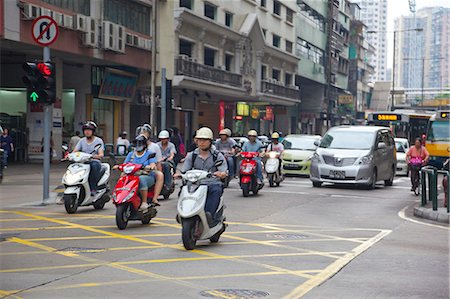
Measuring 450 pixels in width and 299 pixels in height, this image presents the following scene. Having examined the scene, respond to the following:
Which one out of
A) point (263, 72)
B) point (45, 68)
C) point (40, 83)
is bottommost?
point (40, 83)

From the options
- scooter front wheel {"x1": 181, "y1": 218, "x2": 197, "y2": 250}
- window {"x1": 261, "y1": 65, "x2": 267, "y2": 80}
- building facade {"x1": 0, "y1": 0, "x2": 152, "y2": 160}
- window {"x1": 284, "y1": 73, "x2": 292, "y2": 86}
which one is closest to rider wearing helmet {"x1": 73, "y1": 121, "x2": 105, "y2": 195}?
scooter front wheel {"x1": 181, "y1": 218, "x2": 197, "y2": 250}

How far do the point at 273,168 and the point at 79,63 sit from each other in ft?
50.1

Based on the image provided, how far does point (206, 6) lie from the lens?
43.0 metres

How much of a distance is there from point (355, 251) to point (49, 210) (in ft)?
23.0

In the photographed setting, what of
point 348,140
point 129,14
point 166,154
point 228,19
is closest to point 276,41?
point 228,19

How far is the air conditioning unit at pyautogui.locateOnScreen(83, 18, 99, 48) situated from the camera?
2905cm

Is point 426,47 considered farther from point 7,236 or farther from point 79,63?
point 7,236

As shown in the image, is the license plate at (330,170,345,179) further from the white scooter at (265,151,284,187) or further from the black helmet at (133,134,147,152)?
the black helmet at (133,134,147,152)

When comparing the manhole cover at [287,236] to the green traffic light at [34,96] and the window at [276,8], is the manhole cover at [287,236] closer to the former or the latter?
the green traffic light at [34,96]

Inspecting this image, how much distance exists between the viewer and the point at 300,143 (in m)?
27.0

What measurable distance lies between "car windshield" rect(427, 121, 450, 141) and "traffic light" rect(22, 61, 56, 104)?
18155 mm

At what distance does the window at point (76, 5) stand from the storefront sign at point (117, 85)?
435cm

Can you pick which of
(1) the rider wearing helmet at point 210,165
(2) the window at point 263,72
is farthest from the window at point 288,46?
(1) the rider wearing helmet at point 210,165

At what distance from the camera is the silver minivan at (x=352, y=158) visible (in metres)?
20.8
